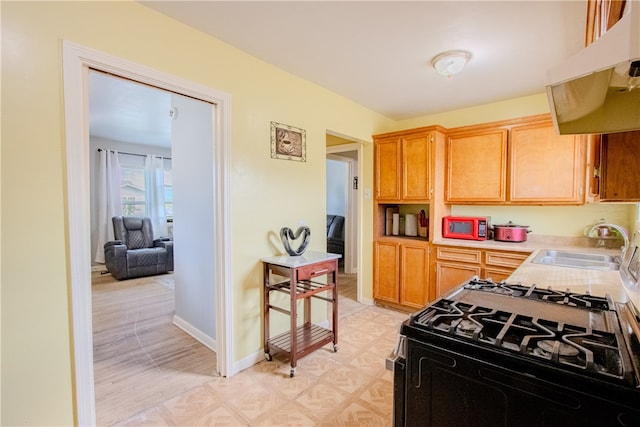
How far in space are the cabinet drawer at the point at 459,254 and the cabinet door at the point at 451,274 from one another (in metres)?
0.05

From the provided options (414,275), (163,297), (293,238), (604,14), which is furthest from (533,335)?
(163,297)

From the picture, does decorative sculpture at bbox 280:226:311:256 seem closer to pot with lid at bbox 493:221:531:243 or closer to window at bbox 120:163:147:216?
pot with lid at bbox 493:221:531:243

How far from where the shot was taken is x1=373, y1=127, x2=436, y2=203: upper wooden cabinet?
3309 mm

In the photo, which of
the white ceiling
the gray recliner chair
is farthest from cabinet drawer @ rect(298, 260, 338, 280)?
the gray recliner chair

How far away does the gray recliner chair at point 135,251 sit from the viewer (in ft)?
15.9

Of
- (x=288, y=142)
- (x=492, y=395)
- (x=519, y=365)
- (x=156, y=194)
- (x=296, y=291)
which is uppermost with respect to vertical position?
(x=288, y=142)

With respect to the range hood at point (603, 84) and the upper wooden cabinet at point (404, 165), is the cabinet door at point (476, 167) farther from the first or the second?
the range hood at point (603, 84)

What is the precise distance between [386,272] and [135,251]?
4.19 m

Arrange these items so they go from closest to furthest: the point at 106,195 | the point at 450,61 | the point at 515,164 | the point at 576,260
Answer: the point at 450,61 < the point at 576,260 < the point at 515,164 < the point at 106,195

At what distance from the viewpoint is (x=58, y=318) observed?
148 centimetres

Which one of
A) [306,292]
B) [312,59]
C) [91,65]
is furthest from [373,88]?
[91,65]

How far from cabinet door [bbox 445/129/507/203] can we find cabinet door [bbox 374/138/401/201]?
22.7 inches

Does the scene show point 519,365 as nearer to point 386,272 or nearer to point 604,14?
point 604,14

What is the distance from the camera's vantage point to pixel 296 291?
7.52 ft
